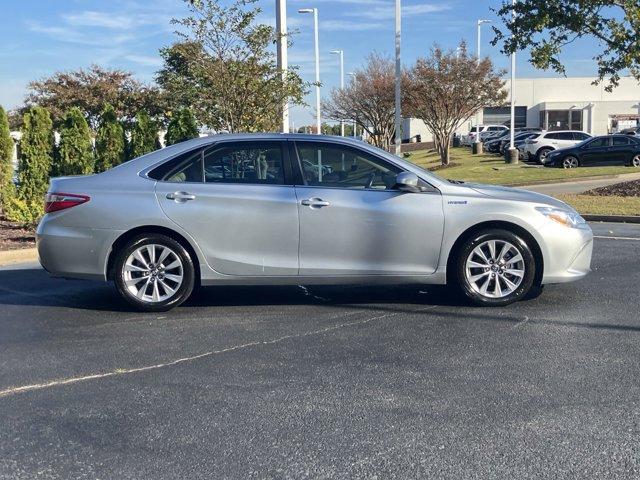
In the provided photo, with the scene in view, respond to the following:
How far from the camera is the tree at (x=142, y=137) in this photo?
15.4 metres

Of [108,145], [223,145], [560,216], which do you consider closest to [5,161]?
[108,145]

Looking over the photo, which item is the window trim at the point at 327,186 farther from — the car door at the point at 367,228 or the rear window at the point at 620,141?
the rear window at the point at 620,141

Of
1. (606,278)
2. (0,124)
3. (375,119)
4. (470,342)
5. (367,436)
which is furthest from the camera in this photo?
(375,119)

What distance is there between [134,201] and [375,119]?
39.7 metres

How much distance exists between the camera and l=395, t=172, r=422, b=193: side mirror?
21.5 ft

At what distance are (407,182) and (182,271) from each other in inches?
86.0

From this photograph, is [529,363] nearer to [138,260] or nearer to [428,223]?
[428,223]

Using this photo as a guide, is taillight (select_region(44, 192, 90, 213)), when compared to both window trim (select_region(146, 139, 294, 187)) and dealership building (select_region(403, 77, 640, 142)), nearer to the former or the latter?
window trim (select_region(146, 139, 294, 187))

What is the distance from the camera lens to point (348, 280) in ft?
22.0

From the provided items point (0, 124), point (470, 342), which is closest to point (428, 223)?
point (470, 342)

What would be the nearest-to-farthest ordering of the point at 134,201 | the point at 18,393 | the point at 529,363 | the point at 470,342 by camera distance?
the point at 18,393 < the point at 529,363 < the point at 470,342 < the point at 134,201

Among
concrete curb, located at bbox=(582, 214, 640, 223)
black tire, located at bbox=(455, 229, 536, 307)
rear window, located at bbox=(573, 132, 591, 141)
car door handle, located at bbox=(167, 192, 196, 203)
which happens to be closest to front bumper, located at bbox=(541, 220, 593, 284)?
black tire, located at bbox=(455, 229, 536, 307)

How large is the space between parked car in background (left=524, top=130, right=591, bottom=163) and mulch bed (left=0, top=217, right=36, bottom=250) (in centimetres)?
2703

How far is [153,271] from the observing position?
668 centimetres
